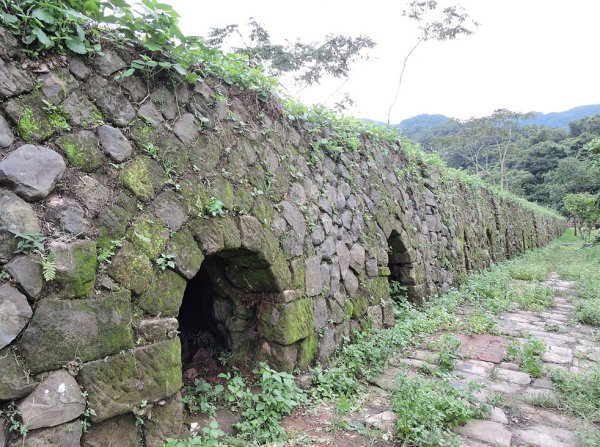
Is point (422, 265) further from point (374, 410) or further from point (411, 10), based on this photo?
point (411, 10)

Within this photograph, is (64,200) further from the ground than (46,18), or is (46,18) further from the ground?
(46,18)

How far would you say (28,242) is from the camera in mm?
1882

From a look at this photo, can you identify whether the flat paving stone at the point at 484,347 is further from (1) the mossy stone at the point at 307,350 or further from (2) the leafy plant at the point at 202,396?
(2) the leafy plant at the point at 202,396

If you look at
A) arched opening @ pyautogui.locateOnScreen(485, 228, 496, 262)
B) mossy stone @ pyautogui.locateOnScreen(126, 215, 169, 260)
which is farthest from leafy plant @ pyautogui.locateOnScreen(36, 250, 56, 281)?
arched opening @ pyautogui.locateOnScreen(485, 228, 496, 262)

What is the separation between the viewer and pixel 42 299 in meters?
1.90

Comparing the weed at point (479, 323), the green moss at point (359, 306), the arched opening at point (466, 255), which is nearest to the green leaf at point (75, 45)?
the green moss at point (359, 306)

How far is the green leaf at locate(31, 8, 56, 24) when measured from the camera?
207 centimetres

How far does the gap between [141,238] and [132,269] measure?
0.64ft

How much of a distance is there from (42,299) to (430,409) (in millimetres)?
2511

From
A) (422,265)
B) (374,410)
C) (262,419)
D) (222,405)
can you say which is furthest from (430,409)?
(422,265)

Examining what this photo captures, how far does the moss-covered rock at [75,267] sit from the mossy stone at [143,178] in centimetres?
45

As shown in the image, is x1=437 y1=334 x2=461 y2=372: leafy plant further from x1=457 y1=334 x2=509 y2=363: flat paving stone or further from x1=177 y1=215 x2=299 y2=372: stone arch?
x1=177 y1=215 x2=299 y2=372: stone arch

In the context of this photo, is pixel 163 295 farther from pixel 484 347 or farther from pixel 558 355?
pixel 558 355

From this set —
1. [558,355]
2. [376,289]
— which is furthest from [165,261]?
[558,355]
